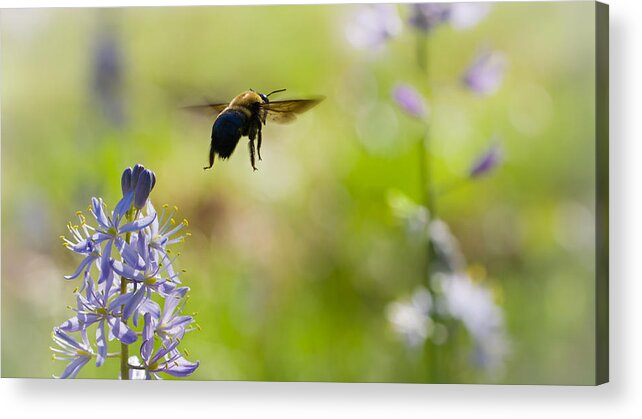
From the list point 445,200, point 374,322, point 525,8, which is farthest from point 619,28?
point 374,322

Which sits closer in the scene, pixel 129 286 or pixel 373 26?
pixel 129 286

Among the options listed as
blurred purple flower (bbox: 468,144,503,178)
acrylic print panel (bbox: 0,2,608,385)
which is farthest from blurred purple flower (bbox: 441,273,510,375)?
blurred purple flower (bbox: 468,144,503,178)

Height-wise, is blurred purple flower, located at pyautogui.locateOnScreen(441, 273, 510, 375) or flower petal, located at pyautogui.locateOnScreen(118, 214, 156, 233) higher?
flower petal, located at pyautogui.locateOnScreen(118, 214, 156, 233)

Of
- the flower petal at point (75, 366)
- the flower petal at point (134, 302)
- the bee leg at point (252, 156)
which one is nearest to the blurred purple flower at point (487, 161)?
the bee leg at point (252, 156)

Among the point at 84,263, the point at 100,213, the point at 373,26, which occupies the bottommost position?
the point at 84,263

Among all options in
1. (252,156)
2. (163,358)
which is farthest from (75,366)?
(252,156)

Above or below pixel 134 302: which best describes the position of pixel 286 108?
above

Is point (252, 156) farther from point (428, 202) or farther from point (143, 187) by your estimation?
point (428, 202)

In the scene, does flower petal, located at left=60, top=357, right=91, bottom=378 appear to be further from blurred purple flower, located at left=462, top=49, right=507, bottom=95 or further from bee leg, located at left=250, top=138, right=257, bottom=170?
blurred purple flower, located at left=462, top=49, right=507, bottom=95
